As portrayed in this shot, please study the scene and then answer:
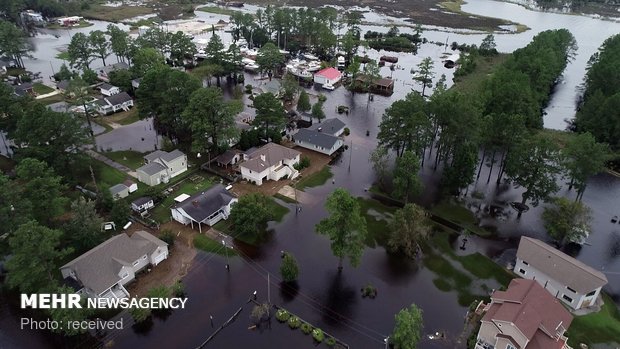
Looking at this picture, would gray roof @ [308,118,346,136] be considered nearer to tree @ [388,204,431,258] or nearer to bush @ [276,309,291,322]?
tree @ [388,204,431,258]

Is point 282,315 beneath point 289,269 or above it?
beneath

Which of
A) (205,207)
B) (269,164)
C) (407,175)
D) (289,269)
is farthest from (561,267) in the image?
(205,207)

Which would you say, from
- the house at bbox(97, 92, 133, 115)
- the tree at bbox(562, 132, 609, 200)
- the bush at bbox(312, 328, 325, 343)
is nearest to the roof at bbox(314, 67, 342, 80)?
the house at bbox(97, 92, 133, 115)

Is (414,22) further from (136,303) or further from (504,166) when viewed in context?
(136,303)

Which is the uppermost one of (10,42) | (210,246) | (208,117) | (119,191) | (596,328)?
(10,42)

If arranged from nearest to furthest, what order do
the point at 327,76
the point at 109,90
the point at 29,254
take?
the point at 29,254 < the point at 109,90 < the point at 327,76

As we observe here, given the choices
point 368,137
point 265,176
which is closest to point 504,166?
point 368,137

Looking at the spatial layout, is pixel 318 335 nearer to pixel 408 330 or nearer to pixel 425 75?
pixel 408 330
